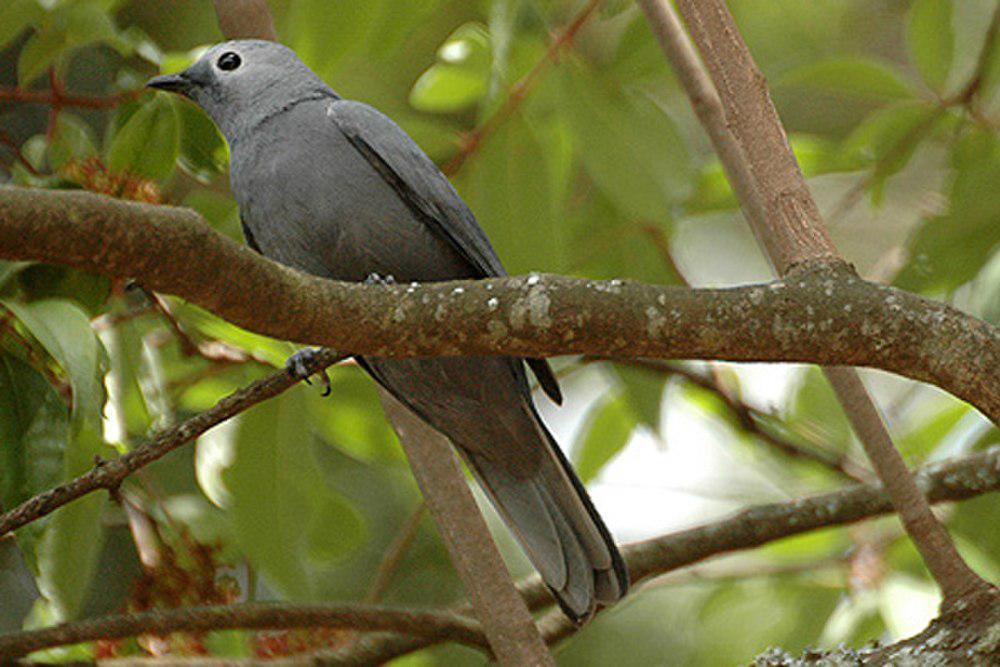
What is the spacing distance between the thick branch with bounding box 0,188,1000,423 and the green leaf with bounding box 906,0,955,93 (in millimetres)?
1711

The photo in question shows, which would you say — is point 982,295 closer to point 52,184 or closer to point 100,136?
point 52,184

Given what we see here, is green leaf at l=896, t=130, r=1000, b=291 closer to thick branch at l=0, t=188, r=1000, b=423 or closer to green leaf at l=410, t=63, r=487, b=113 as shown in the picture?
green leaf at l=410, t=63, r=487, b=113

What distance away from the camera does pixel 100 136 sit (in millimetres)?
4898

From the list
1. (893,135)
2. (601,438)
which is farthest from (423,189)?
(893,135)

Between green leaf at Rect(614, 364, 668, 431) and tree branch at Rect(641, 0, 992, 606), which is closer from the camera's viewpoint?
tree branch at Rect(641, 0, 992, 606)

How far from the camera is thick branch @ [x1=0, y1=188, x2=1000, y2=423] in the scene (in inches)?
81.0

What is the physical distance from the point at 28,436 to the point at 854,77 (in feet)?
7.85

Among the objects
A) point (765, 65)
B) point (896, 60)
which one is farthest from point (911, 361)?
point (896, 60)

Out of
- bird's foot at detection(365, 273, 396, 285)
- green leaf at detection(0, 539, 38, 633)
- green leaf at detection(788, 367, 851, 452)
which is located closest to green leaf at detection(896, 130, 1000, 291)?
green leaf at detection(788, 367, 851, 452)

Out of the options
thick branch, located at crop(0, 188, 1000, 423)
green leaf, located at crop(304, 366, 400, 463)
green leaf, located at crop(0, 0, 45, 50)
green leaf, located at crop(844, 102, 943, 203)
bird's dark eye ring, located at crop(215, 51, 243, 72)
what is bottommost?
thick branch, located at crop(0, 188, 1000, 423)

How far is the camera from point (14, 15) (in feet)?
9.97

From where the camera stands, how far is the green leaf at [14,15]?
3.03 metres

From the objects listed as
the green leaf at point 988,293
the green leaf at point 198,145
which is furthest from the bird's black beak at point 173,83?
the green leaf at point 988,293

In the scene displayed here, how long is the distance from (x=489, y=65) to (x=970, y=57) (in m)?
2.27
